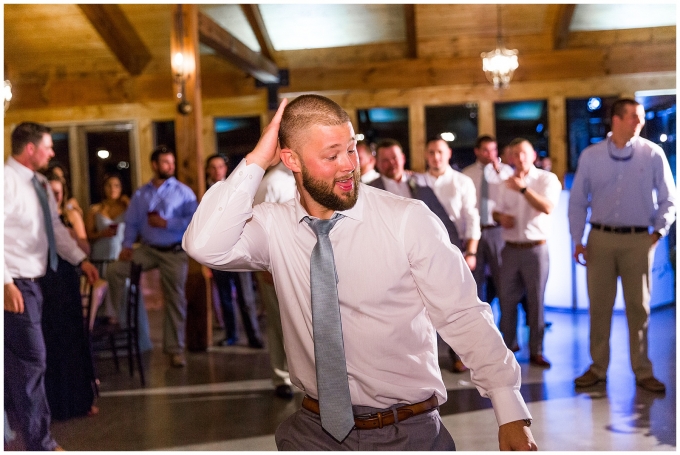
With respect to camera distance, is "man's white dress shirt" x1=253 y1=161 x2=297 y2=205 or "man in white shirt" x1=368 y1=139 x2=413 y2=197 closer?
"man's white dress shirt" x1=253 y1=161 x2=297 y2=205

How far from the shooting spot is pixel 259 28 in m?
9.27

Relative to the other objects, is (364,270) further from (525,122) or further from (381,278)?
(525,122)

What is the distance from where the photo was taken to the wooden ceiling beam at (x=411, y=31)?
8761 millimetres

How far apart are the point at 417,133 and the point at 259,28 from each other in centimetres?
254

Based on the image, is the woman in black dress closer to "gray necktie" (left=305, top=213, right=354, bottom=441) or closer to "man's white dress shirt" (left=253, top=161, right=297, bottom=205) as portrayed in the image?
"man's white dress shirt" (left=253, top=161, right=297, bottom=205)

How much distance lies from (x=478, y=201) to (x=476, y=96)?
3846 millimetres

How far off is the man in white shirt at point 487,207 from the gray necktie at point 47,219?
10.2 ft

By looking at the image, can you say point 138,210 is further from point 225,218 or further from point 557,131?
point 557,131

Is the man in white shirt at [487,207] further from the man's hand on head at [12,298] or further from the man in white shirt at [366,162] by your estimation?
the man's hand on head at [12,298]

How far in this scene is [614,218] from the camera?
4.47m

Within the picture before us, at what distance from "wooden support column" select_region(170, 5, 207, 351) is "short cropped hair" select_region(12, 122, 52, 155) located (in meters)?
2.69

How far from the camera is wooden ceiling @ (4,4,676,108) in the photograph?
29.7 feet

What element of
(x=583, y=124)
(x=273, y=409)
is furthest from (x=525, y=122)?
(x=273, y=409)

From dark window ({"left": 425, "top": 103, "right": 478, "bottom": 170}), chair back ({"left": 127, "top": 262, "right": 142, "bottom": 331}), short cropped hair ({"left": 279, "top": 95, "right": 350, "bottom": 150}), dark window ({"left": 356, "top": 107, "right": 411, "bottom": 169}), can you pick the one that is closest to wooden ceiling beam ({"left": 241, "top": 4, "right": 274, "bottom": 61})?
dark window ({"left": 356, "top": 107, "right": 411, "bottom": 169})
